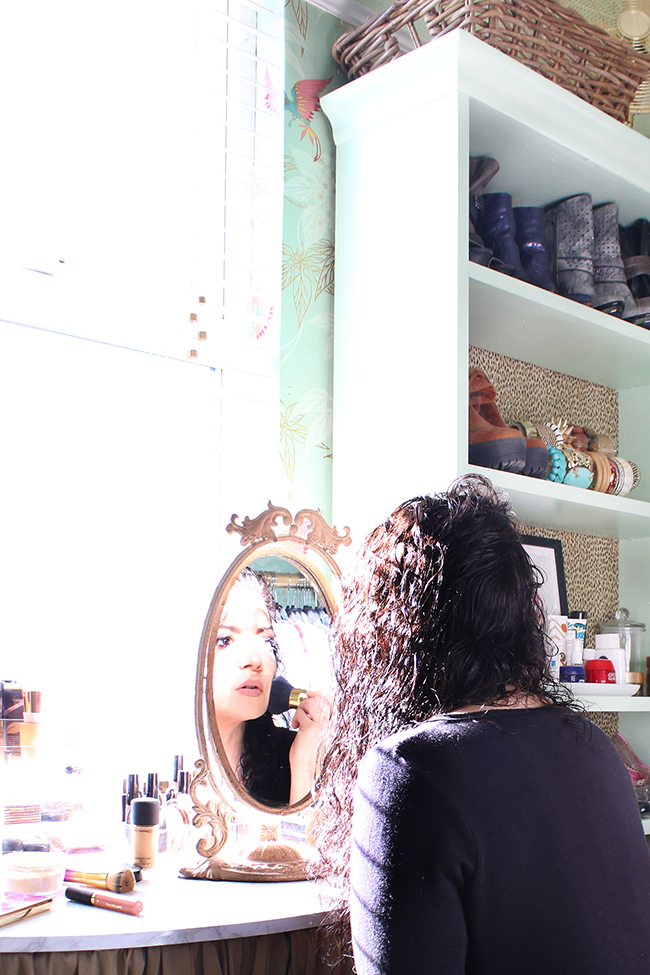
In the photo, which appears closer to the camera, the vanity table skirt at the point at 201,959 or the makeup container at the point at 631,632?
the vanity table skirt at the point at 201,959

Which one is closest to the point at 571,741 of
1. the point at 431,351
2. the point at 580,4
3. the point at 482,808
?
the point at 482,808

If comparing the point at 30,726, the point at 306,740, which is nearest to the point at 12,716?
the point at 30,726

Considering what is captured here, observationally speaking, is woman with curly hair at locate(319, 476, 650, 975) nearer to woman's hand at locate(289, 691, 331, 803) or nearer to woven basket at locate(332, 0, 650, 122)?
woman's hand at locate(289, 691, 331, 803)

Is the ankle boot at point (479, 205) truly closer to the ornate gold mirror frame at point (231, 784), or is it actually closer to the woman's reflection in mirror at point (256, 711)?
the ornate gold mirror frame at point (231, 784)

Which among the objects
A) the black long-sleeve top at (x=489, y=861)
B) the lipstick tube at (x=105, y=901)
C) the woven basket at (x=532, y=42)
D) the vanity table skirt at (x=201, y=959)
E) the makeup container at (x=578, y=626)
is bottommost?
the vanity table skirt at (x=201, y=959)

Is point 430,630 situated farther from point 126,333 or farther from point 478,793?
point 126,333

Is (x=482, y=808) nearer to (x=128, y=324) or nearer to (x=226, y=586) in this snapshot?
(x=226, y=586)

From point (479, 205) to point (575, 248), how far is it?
0.86ft

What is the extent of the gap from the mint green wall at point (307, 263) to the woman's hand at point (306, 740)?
1.41 feet

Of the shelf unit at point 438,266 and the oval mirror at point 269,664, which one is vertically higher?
the shelf unit at point 438,266

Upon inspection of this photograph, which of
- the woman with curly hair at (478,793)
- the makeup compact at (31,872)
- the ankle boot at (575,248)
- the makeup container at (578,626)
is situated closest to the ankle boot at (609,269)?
the ankle boot at (575,248)

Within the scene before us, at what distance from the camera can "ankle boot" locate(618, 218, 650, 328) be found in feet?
6.84

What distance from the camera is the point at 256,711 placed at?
1.40m

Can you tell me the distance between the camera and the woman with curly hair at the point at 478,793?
0.86m
